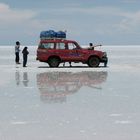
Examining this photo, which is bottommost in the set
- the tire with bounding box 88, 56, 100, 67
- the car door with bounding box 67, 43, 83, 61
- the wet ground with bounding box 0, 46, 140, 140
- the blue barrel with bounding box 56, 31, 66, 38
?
the wet ground with bounding box 0, 46, 140, 140

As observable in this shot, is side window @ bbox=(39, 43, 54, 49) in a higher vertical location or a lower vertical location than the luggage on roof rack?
lower

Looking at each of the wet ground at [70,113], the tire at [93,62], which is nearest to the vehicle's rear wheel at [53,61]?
the tire at [93,62]

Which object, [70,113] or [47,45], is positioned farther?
[47,45]

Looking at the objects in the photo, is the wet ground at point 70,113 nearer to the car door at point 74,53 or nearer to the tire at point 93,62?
the car door at point 74,53

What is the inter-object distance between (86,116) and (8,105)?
2.67 meters

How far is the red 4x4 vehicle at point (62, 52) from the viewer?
31328 millimetres

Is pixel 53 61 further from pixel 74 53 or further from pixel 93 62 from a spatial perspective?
pixel 93 62

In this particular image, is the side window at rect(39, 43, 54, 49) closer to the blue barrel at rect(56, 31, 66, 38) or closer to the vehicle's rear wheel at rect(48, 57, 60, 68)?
the vehicle's rear wheel at rect(48, 57, 60, 68)

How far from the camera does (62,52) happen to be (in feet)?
103

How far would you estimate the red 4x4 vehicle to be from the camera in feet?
103

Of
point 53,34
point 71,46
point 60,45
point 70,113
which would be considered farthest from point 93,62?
point 70,113

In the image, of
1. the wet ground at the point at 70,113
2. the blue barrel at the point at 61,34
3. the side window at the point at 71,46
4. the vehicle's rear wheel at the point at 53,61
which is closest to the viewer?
the wet ground at the point at 70,113

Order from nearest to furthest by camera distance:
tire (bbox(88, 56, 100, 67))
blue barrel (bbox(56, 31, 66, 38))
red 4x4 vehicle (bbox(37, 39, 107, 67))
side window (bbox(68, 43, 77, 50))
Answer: red 4x4 vehicle (bbox(37, 39, 107, 67)), side window (bbox(68, 43, 77, 50)), tire (bbox(88, 56, 100, 67)), blue barrel (bbox(56, 31, 66, 38))

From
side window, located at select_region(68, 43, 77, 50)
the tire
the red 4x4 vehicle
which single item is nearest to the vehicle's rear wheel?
the red 4x4 vehicle
